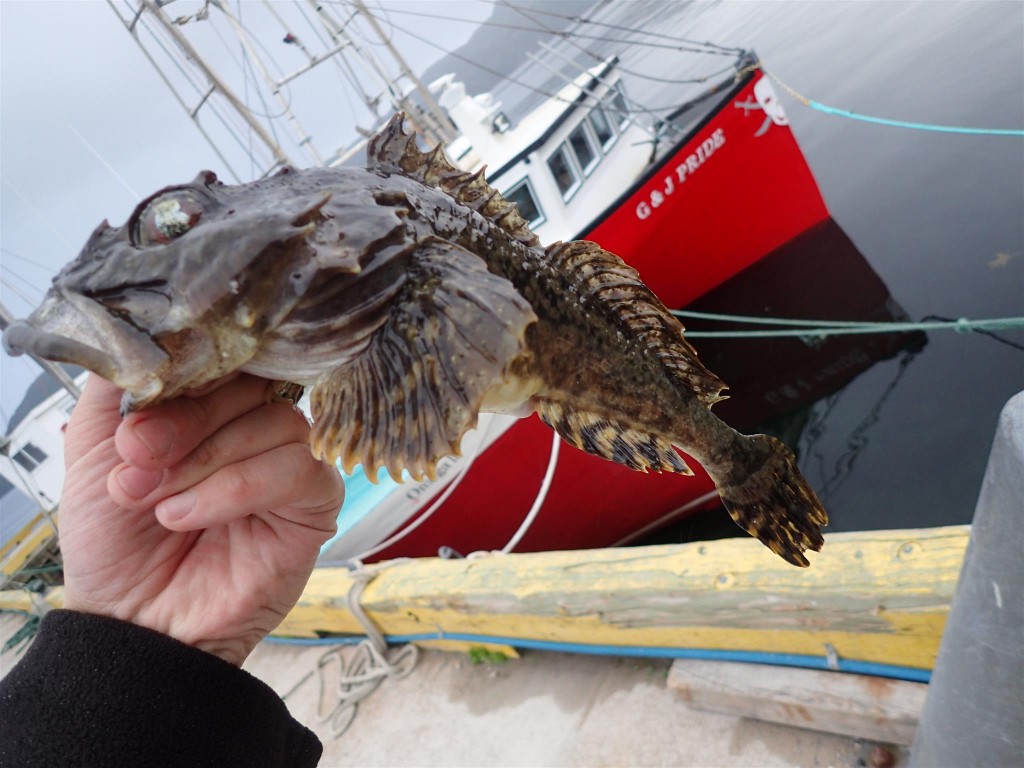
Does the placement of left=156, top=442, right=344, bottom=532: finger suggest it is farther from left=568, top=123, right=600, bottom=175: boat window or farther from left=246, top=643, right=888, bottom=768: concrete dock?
left=568, top=123, right=600, bottom=175: boat window

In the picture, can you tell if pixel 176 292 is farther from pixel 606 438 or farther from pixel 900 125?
pixel 900 125

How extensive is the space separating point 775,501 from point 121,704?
87.8 inches

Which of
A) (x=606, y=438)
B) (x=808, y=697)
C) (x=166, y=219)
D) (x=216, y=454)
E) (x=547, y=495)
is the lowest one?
(x=547, y=495)

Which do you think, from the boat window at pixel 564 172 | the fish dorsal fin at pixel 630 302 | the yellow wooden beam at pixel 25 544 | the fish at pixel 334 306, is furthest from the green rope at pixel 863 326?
the yellow wooden beam at pixel 25 544

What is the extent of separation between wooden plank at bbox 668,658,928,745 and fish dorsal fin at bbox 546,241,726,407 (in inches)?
82.5

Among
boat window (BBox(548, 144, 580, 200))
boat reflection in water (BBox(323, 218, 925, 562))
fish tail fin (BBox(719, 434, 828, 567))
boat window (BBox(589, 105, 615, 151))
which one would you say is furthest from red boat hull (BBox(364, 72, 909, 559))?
fish tail fin (BBox(719, 434, 828, 567))

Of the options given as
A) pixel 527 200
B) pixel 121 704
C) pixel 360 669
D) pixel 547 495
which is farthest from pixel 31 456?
pixel 121 704

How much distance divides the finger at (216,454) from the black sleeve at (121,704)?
Answer: 1.62 ft

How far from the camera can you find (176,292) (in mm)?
1521

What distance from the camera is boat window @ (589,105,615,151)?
11.2m

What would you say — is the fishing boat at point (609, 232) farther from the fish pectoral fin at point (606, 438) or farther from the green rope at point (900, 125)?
the fish pectoral fin at point (606, 438)

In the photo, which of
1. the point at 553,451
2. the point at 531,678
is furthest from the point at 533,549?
the point at 531,678

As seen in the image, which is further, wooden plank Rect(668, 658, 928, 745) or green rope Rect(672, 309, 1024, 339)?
green rope Rect(672, 309, 1024, 339)

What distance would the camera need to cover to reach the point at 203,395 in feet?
5.67
